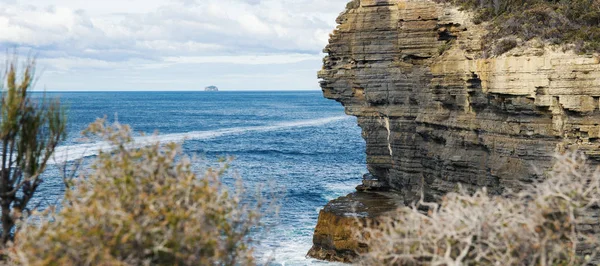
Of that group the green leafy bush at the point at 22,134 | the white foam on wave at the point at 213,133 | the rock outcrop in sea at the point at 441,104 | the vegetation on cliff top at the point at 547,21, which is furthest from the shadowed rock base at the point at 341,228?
the white foam on wave at the point at 213,133

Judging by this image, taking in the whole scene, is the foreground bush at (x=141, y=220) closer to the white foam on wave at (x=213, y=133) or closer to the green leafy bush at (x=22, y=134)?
the green leafy bush at (x=22, y=134)

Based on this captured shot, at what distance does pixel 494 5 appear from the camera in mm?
35594

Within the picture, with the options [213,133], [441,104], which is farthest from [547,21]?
[213,133]

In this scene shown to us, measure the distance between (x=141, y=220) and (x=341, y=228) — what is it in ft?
77.3

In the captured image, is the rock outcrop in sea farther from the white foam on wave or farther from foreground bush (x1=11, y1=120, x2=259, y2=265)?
the white foam on wave

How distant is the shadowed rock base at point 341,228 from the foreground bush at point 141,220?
62.6ft

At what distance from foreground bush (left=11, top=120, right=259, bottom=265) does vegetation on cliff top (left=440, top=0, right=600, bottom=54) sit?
18.2m

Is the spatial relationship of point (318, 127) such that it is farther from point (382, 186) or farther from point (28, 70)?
point (28, 70)

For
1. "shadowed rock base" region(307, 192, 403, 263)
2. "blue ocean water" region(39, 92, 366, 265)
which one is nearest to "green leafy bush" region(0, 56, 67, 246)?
"blue ocean water" region(39, 92, 366, 265)

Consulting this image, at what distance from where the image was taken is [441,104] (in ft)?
114

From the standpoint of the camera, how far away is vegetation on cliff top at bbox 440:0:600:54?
28.5 metres

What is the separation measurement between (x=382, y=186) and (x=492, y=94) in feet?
47.6

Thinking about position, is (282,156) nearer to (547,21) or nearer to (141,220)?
(547,21)

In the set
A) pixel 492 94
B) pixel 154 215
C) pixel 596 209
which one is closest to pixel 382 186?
pixel 492 94
